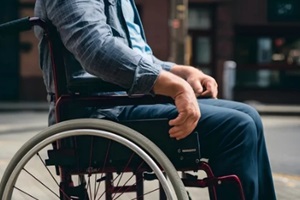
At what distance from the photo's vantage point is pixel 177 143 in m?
2.35

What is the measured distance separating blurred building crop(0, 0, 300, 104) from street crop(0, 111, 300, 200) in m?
2.94

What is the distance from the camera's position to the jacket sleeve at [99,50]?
225 centimetres

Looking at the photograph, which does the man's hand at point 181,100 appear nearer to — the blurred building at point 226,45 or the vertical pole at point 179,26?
the vertical pole at point 179,26

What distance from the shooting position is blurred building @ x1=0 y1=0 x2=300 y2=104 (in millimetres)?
18656

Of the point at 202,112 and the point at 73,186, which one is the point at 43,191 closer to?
the point at 73,186

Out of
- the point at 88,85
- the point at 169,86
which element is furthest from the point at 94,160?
the point at 169,86

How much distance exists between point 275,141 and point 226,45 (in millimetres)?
9407

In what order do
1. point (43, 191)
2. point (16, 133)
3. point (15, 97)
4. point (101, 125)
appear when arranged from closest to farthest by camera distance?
point (101, 125), point (43, 191), point (16, 133), point (15, 97)

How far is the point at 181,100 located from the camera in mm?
2271

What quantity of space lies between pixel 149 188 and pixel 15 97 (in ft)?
Answer: 52.4

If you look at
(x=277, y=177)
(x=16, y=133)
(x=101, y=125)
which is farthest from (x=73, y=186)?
(x=16, y=133)

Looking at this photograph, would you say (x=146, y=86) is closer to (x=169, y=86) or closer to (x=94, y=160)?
(x=169, y=86)

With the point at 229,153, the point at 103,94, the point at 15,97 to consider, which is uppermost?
the point at 103,94

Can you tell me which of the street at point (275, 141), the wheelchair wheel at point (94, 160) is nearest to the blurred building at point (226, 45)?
the street at point (275, 141)
